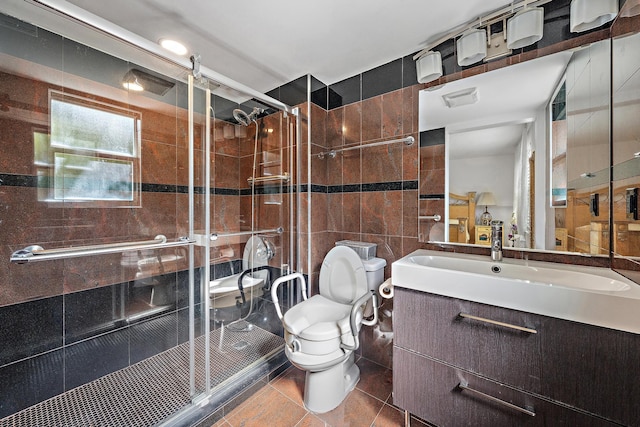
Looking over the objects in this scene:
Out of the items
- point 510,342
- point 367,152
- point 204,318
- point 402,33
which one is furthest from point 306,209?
point 510,342

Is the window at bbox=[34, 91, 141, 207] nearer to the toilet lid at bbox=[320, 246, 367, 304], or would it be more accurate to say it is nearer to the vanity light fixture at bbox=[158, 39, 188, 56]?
the vanity light fixture at bbox=[158, 39, 188, 56]

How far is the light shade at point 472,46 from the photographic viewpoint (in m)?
1.35

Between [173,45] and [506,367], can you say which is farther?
[173,45]

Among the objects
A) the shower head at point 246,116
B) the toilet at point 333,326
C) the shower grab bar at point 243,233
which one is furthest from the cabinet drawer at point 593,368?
the shower head at point 246,116

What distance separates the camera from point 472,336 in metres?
1.08

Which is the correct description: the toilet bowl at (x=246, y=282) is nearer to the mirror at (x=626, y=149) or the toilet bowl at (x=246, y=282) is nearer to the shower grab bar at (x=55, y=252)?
the shower grab bar at (x=55, y=252)

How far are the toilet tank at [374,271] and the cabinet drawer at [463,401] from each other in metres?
0.48

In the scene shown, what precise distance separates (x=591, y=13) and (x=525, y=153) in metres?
0.63

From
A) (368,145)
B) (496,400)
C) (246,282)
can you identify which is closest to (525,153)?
(368,145)

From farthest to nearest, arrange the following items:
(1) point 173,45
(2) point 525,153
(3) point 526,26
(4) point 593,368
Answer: (1) point 173,45 → (2) point 525,153 → (3) point 526,26 → (4) point 593,368

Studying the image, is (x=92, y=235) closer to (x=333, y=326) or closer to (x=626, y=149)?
(x=333, y=326)

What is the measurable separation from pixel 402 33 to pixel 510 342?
1.72 m

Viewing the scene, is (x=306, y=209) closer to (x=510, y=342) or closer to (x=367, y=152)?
(x=367, y=152)

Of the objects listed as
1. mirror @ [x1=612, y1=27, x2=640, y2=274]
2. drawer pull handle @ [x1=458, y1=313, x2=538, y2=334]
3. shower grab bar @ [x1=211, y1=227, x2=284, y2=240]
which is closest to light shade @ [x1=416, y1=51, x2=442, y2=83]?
mirror @ [x1=612, y1=27, x2=640, y2=274]
